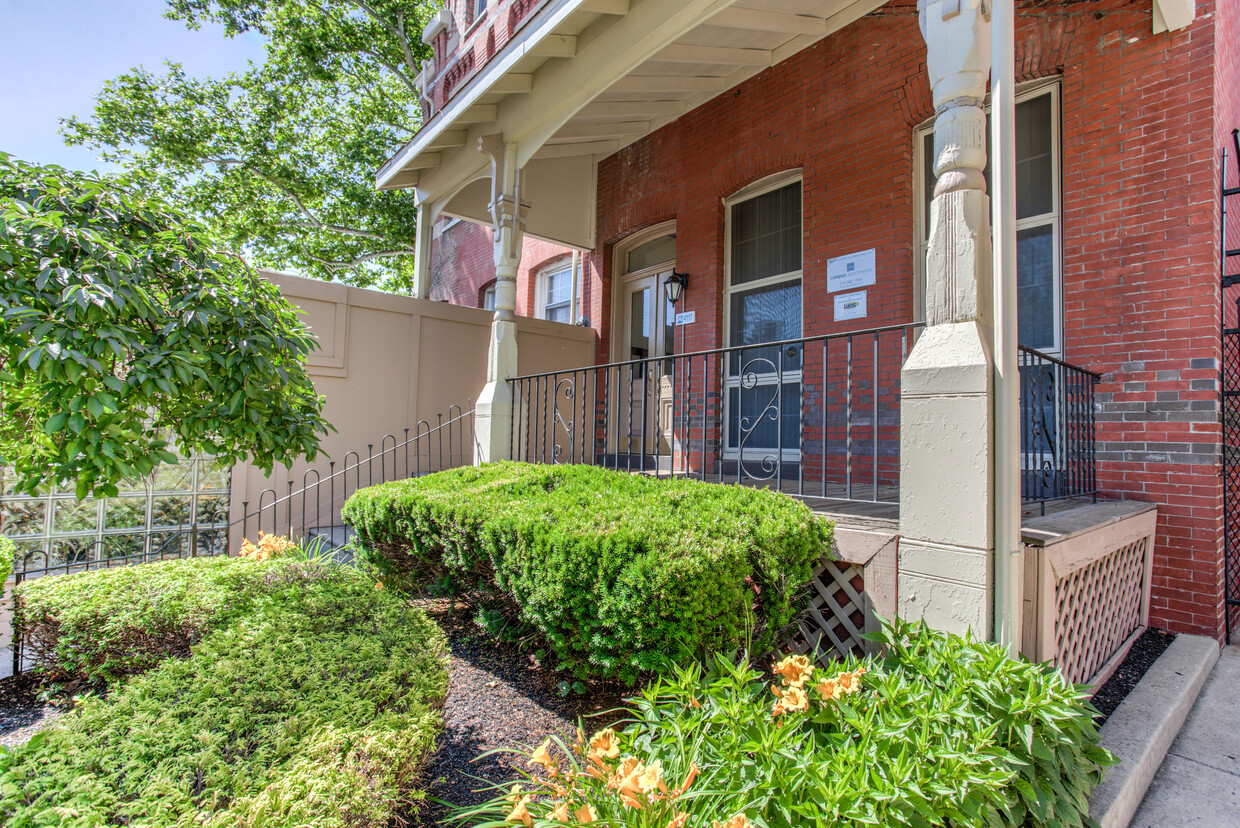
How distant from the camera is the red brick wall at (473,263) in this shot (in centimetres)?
923

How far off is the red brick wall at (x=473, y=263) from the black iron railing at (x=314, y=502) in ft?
9.11

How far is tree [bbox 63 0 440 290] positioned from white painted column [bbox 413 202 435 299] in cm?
523

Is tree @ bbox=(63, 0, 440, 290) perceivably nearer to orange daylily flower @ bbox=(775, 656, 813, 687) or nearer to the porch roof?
the porch roof

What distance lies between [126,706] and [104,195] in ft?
6.69

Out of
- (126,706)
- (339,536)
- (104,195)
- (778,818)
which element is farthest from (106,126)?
(778,818)

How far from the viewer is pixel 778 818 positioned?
149 centimetres

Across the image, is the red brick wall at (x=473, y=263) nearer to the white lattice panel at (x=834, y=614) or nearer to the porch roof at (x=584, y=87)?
the porch roof at (x=584, y=87)

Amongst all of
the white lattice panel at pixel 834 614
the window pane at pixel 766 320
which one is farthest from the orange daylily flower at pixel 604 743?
the window pane at pixel 766 320

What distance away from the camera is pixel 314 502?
629 centimetres

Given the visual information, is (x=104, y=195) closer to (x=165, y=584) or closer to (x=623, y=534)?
(x=165, y=584)

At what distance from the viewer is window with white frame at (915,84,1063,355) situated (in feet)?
14.1

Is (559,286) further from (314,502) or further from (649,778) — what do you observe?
(649,778)

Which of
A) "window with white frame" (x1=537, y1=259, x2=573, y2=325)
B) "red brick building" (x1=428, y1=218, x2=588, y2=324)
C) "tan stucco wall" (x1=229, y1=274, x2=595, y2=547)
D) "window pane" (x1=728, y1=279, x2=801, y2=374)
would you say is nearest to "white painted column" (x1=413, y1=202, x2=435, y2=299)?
"tan stucco wall" (x1=229, y1=274, x2=595, y2=547)

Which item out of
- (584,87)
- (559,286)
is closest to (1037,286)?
(584,87)
